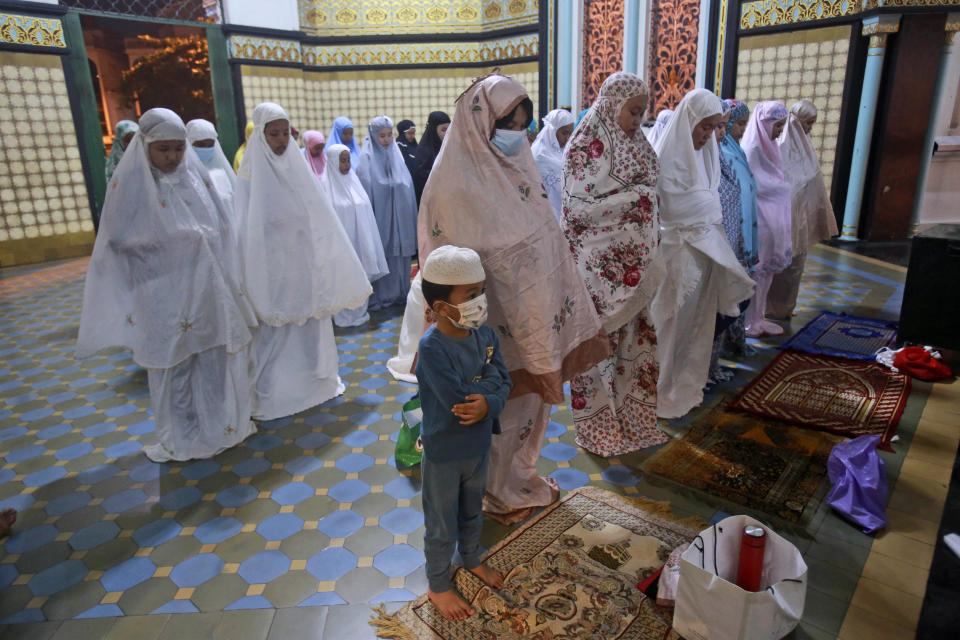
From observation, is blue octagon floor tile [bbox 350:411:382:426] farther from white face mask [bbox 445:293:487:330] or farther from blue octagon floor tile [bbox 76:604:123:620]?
white face mask [bbox 445:293:487:330]

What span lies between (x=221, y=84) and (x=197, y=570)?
29.5ft

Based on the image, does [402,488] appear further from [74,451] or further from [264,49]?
[264,49]

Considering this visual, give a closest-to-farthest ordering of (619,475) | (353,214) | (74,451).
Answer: (619,475) → (74,451) → (353,214)

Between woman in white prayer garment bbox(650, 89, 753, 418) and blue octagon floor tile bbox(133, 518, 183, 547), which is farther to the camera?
woman in white prayer garment bbox(650, 89, 753, 418)

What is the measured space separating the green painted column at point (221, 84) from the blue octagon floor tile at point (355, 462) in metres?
8.12

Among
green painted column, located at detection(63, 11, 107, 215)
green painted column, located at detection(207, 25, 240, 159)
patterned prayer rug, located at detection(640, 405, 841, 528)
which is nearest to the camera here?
patterned prayer rug, located at detection(640, 405, 841, 528)

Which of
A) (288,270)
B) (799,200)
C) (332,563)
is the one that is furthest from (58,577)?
(799,200)

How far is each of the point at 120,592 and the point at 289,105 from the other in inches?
370

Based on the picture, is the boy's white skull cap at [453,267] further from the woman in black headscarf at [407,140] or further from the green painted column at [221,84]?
the green painted column at [221,84]

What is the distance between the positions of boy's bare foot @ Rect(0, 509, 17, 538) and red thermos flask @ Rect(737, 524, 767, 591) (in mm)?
2864

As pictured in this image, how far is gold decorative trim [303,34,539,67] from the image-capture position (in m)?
10.7

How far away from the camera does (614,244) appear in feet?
9.32

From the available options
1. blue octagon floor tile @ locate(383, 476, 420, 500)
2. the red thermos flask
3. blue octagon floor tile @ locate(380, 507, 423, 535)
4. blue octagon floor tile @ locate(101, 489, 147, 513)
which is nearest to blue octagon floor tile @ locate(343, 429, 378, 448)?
blue octagon floor tile @ locate(383, 476, 420, 500)

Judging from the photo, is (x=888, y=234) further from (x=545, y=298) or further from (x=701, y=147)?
(x=545, y=298)
